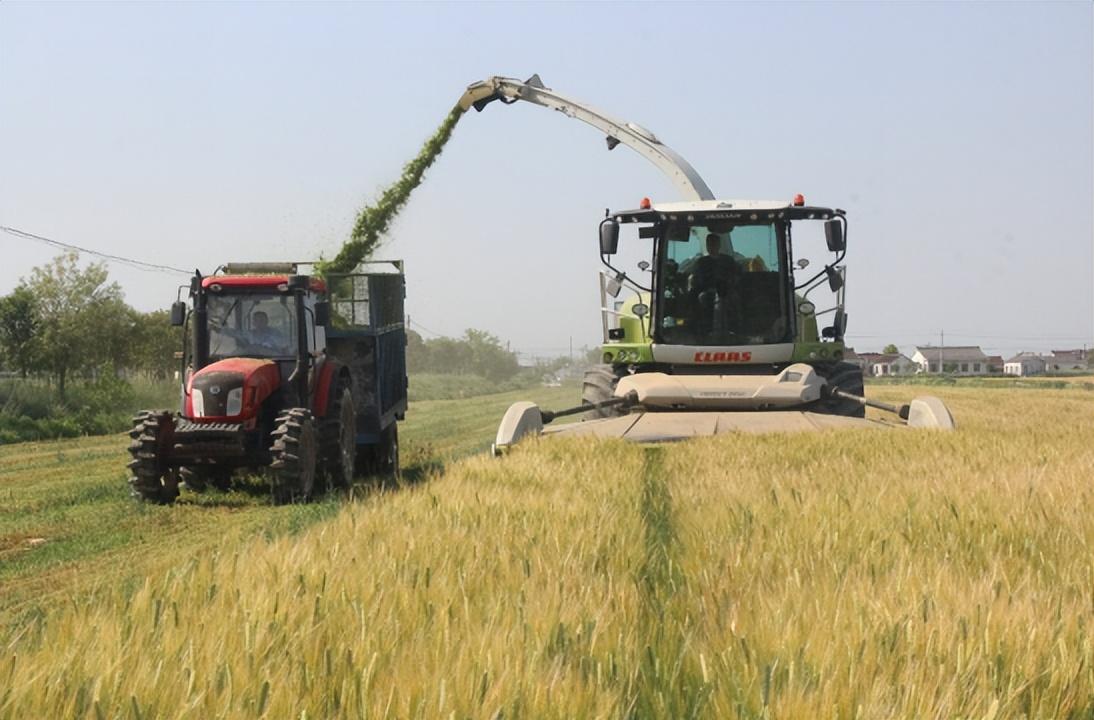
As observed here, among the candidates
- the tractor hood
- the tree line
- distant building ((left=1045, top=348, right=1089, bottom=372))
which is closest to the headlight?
the tractor hood

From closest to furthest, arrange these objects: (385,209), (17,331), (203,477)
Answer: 1. (203,477)
2. (385,209)
3. (17,331)

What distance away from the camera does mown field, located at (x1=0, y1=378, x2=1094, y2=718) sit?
90.5 inches

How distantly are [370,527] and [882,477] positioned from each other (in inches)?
108

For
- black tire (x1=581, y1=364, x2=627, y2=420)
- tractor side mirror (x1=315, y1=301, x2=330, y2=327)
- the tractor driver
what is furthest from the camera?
black tire (x1=581, y1=364, x2=627, y2=420)

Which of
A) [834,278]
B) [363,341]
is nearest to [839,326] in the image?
[834,278]

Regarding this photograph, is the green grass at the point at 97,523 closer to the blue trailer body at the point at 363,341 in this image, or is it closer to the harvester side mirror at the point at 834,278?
the blue trailer body at the point at 363,341

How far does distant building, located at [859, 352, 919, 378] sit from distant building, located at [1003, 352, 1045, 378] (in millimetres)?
11642

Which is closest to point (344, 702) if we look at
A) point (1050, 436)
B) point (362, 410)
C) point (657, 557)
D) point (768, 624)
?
point (768, 624)

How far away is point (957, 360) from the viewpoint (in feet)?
417

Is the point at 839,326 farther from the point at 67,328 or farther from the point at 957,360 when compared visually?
the point at 957,360

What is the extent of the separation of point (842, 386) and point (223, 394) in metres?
6.06

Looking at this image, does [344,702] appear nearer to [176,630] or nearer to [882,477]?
[176,630]

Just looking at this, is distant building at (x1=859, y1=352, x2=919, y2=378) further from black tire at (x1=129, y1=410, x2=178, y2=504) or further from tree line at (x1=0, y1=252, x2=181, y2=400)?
black tire at (x1=129, y1=410, x2=178, y2=504)

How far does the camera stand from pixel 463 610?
10.2ft
